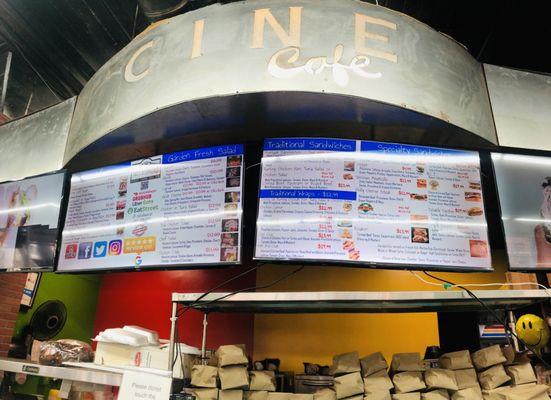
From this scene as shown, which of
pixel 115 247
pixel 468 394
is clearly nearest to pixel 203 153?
pixel 115 247

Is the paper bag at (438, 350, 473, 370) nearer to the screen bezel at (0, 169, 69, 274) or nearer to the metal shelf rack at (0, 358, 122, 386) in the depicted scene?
the metal shelf rack at (0, 358, 122, 386)

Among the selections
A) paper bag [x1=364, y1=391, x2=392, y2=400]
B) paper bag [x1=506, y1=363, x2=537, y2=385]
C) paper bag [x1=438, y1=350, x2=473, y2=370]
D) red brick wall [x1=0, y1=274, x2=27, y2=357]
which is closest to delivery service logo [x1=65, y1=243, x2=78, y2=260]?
red brick wall [x1=0, y1=274, x2=27, y2=357]

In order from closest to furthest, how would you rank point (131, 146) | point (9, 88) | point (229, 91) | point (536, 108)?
point (229, 91), point (536, 108), point (131, 146), point (9, 88)

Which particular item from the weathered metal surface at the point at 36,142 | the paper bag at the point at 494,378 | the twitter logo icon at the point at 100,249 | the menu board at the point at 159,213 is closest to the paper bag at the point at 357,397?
the paper bag at the point at 494,378

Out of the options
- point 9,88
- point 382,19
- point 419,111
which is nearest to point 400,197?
point 419,111

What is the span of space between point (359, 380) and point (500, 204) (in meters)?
1.51

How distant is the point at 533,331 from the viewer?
4.29 metres

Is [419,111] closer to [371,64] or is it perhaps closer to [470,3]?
[371,64]

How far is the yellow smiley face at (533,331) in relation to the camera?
4133 millimetres

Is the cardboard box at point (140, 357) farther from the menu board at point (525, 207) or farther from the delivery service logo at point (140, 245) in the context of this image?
the menu board at point (525, 207)

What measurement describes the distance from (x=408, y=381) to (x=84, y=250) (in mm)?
2485

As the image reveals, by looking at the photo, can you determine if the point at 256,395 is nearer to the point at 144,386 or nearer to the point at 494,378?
the point at 144,386

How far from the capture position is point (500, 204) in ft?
9.11

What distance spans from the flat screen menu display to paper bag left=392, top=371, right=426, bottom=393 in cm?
266
